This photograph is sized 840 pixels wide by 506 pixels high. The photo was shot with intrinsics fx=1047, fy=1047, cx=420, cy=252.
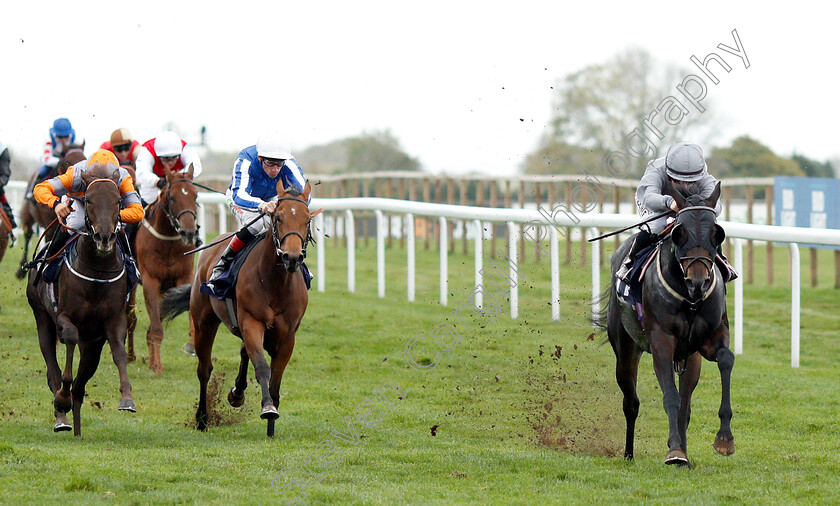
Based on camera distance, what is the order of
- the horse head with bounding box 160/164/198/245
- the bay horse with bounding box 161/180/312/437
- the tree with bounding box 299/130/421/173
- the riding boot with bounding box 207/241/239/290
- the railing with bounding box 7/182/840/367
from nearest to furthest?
the bay horse with bounding box 161/180/312/437 < the riding boot with bounding box 207/241/239/290 < the horse head with bounding box 160/164/198/245 < the railing with bounding box 7/182/840/367 < the tree with bounding box 299/130/421/173

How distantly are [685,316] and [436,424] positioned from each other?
83.5 inches

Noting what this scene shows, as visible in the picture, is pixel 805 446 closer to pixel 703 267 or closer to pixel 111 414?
pixel 703 267

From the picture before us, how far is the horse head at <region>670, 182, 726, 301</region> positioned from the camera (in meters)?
4.99

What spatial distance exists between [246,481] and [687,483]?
6.94 ft

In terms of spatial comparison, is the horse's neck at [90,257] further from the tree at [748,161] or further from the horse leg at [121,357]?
the tree at [748,161]

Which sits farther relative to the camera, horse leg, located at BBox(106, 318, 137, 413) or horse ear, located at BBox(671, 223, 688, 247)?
horse leg, located at BBox(106, 318, 137, 413)

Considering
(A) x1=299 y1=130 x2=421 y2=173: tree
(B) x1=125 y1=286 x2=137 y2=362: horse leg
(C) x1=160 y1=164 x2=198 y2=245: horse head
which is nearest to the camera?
(C) x1=160 y1=164 x2=198 y2=245: horse head

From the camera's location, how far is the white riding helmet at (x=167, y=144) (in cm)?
841

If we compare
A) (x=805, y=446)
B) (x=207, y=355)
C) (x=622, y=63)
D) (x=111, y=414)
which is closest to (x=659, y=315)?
(x=805, y=446)

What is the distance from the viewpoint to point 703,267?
4973 mm

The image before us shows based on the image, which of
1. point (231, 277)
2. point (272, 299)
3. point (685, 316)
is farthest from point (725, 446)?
point (231, 277)

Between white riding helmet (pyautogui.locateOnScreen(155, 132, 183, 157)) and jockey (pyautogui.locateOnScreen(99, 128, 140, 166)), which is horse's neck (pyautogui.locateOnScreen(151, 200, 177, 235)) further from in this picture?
jockey (pyautogui.locateOnScreen(99, 128, 140, 166))

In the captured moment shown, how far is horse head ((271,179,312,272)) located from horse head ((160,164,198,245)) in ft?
6.84

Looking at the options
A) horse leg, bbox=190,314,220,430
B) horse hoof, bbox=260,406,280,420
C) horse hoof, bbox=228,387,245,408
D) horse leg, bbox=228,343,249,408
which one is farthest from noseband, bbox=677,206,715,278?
horse leg, bbox=190,314,220,430
